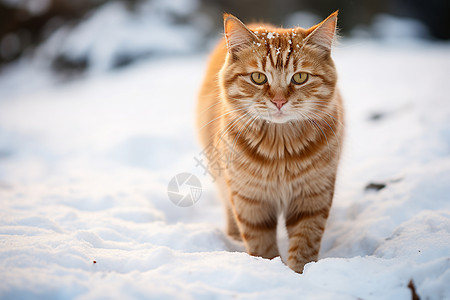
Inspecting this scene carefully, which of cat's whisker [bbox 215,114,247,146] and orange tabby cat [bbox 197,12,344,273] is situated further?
cat's whisker [bbox 215,114,247,146]

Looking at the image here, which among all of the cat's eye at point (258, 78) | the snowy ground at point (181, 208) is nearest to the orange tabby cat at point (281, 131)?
the cat's eye at point (258, 78)

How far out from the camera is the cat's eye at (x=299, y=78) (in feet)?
5.55

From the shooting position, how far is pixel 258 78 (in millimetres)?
1723

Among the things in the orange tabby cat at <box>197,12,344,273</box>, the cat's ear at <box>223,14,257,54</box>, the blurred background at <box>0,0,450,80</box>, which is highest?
the cat's ear at <box>223,14,257,54</box>

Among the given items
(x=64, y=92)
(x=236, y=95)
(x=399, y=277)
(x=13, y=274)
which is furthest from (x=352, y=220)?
(x=64, y=92)

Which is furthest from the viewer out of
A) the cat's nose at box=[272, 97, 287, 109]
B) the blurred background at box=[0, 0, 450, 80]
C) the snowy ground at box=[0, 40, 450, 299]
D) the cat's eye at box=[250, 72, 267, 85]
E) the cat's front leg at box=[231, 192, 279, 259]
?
the blurred background at box=[0, 0, 450, 80]

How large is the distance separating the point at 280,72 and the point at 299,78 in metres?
0.11

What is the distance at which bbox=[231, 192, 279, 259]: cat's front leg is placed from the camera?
1.90m

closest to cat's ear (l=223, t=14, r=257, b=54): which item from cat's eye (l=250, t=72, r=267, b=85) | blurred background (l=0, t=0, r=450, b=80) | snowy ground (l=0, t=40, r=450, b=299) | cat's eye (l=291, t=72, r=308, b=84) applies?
cat's eye (l=250, t=72, r=267, b=85)

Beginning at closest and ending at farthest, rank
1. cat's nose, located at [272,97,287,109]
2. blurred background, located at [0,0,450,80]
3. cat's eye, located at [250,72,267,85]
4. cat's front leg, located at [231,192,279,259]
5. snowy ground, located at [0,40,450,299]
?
snowy ground, located at [0,40,450,299]
cat's nose, located at [272,97,287,109]
cat's eye, located at [250,72,267,85]
cat's front leg, located at [231,192,279,259]
blurred background, located at [0,0,450,80]

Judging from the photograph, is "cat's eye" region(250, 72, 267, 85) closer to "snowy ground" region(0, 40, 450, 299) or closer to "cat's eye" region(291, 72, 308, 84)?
"cat's eye" region(291, 72, 308, 84)

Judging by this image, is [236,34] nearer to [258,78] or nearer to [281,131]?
[258,78]

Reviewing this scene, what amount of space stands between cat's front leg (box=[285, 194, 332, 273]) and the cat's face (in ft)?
1.70

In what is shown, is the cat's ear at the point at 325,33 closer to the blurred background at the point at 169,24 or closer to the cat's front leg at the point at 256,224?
the cat's front leg at the point at 256,224
